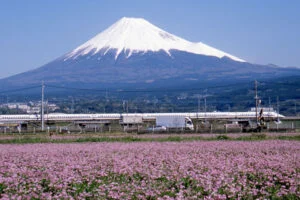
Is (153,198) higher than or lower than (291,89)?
lower

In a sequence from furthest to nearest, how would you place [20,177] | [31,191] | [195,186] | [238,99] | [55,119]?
[238,99] → [55,119] → [20,177] → [195,186] → [31,191]

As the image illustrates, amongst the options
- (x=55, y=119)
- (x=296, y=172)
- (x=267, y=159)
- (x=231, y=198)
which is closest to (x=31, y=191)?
(x=231, y=198)

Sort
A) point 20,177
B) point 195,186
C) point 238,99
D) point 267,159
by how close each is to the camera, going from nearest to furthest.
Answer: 1. point 195,186
2. point 20,177
3. point 267,159
4. point 238,99

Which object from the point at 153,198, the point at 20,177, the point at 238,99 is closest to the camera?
the point at 153,198

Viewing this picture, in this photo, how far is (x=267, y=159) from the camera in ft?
41.0

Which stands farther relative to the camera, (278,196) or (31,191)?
(31,191)

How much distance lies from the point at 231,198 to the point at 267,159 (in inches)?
188

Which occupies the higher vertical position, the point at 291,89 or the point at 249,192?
the point at 291,89

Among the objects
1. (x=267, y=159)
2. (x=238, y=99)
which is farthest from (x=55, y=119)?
(x=238, y=99)

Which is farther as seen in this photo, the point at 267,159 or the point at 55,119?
the point at 55,119

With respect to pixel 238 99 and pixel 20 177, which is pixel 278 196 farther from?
pixel 238 99

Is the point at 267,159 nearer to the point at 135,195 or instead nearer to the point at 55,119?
the point at 135,195

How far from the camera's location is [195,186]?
29.8 feet

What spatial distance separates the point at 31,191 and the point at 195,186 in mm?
2511
